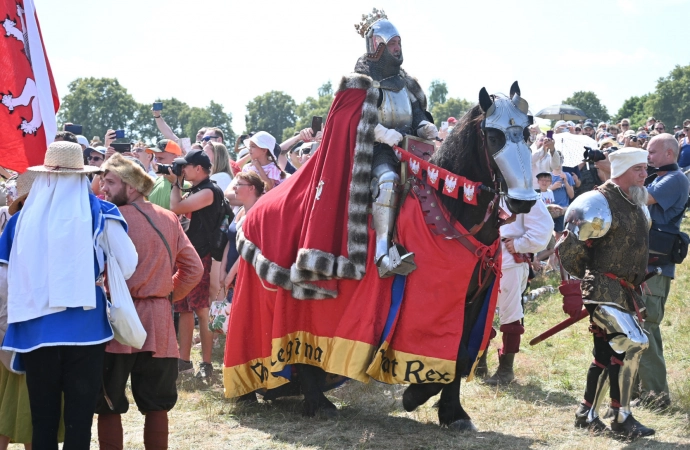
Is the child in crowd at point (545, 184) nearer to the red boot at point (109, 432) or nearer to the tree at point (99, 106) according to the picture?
the red boot at point (109, 432)

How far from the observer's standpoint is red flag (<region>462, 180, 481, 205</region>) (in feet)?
19.1

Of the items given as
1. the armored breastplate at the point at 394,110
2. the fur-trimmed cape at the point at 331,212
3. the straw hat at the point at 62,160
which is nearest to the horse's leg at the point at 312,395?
the fur-trimmed cape at the point at 331,212

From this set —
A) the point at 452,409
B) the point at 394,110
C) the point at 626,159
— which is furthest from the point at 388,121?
the point at 452,409

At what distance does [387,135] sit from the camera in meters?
6.22

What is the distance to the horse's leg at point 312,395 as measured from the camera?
21.9 ft

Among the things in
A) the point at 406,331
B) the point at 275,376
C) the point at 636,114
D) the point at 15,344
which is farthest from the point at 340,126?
the point at 636,114

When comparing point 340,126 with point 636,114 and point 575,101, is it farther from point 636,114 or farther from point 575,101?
point 575,101

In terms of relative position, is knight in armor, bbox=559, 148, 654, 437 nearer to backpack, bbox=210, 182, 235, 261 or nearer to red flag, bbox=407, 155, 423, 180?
red flag, bbox=407, 155, 423, 180

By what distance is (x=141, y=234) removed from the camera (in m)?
4.91

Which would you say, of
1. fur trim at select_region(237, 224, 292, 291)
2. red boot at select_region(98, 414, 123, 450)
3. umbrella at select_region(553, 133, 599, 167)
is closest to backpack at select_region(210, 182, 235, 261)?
fur trim at select_region(237, 224, 292, 291)

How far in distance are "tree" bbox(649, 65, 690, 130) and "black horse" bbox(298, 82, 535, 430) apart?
5940 centimetres

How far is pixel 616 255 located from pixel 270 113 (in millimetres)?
85527

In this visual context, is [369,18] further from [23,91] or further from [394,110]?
[23,91]

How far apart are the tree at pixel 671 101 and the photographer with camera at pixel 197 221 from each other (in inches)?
2299
